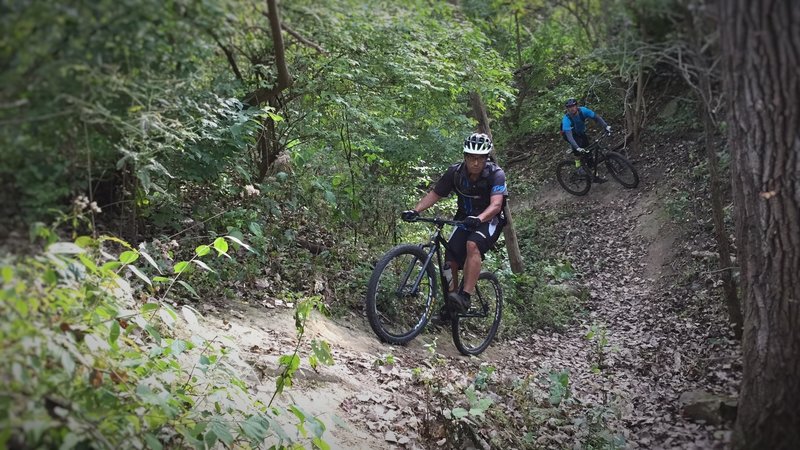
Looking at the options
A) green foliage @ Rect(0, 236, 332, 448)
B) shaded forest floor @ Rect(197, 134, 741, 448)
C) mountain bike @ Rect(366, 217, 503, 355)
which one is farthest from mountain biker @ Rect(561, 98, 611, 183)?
green foliage @ Rect(0, 236, 332, 448)

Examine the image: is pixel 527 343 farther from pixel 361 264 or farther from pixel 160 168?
pixel 160 168

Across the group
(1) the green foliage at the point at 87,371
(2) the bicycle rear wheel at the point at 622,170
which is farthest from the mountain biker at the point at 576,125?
(1) the green foliage at the point at 87,371

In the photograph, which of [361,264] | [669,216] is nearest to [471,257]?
[361,264]

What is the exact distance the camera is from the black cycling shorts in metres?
6.23

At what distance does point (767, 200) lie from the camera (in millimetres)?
3270

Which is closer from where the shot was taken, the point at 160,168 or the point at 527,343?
the point at 160,168

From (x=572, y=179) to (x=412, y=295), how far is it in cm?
886

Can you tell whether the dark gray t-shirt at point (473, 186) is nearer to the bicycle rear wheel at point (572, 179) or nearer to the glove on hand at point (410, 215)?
the glove on hand at point (410, 215)

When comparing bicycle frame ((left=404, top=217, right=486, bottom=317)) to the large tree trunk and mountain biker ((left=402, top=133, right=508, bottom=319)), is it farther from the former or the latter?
the large tree trunk

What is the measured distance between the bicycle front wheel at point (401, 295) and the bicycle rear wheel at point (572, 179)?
26.2 feet

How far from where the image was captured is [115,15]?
2176mm

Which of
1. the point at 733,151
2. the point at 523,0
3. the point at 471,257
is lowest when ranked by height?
the point at 471,257

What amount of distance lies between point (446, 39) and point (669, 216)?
6380 millimetres

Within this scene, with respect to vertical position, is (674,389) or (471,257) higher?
(471,257)
